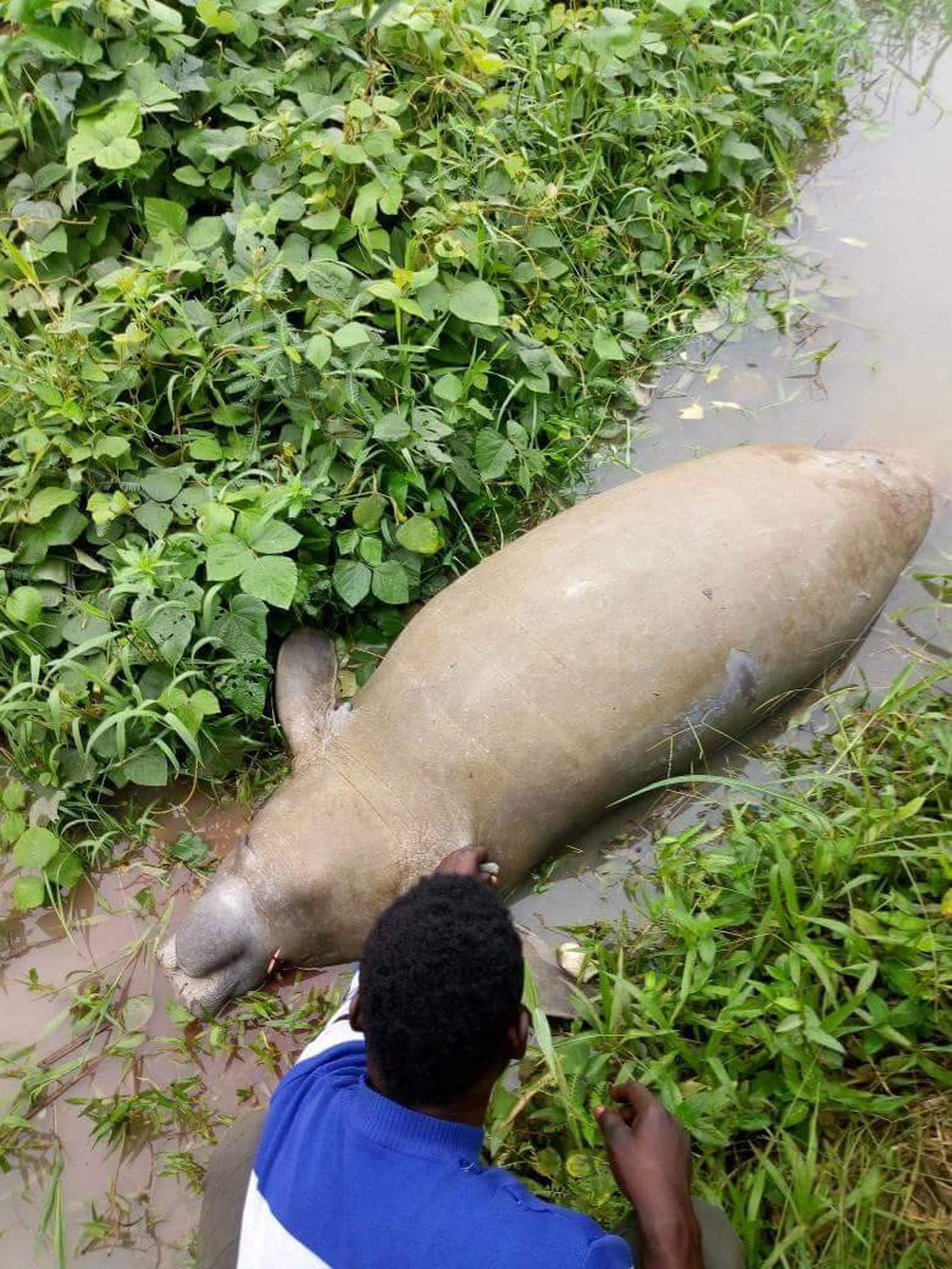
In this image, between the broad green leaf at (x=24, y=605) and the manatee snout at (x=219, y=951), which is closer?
the manatee snout at (x=219, y=951)

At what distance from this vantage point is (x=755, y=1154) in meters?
2.59

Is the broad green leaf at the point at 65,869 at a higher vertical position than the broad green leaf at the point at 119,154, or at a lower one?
lower

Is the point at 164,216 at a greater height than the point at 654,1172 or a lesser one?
greater

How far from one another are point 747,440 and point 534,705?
70.4 inches

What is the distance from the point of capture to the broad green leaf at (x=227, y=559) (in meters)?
3.28

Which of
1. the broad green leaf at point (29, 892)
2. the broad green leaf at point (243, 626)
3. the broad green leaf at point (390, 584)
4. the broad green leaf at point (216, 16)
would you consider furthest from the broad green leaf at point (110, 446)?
the broad green leaf at point (216, 16)

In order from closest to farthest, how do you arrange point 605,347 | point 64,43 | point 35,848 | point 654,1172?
point 654,1172
point 35,848
point 64,43
point 605,347

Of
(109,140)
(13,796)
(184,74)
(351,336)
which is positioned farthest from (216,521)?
(184,74)

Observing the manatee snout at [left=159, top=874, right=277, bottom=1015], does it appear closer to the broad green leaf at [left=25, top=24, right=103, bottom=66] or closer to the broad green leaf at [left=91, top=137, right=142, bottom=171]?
the broad green leaf at [left=91, top=137, right=142, bottom=171]

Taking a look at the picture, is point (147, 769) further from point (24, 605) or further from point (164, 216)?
point (164, 216)

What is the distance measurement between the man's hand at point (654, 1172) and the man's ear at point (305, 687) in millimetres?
1554

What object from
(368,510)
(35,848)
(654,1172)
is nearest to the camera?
(654,1172)

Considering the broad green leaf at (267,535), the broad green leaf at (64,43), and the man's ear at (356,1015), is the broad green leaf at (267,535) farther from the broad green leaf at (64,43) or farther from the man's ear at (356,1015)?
the broad green leaf at (64,43)

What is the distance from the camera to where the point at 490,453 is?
3.81m
